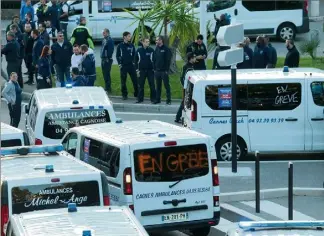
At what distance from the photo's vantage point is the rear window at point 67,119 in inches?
721

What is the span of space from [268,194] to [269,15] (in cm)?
2104

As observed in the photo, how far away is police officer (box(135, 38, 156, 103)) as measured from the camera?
26719mm

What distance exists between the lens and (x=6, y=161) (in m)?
14.0

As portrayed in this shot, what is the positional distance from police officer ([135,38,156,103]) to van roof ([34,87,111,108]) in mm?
7273

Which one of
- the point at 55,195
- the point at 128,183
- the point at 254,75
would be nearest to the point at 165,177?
the point at 128,183

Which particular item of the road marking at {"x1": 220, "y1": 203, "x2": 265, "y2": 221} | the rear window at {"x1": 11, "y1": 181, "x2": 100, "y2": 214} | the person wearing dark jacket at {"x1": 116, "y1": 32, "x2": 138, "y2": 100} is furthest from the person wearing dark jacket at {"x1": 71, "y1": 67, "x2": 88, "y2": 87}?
the rear window at {"x1": 11, "y1": 181, "x2": 100, "y2": 214}

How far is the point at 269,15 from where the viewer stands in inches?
1510

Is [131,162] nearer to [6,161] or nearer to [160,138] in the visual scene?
[160,138]

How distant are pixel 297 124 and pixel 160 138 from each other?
22.7ft

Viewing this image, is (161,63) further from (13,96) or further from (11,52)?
(13,96)

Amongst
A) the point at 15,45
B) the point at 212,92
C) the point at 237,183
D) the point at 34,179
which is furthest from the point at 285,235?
the point at 15,45

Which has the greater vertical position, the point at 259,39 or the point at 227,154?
the point at 259,39

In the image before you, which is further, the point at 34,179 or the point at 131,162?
the point at 131,162

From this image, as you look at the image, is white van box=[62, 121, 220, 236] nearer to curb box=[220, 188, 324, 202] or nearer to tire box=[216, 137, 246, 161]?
curb box=[220, 188, 324, 202]
